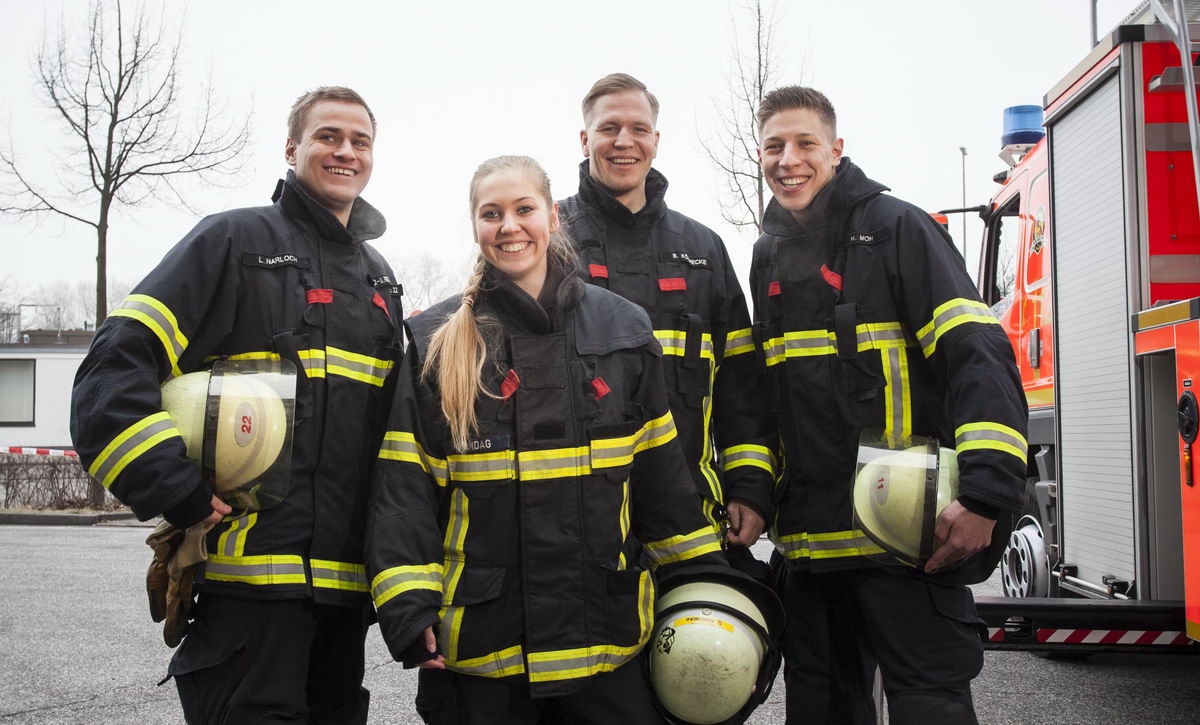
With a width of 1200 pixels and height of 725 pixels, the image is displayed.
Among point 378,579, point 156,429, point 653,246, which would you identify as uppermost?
point 653,246

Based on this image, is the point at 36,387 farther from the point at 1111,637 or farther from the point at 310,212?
the point at 1111,637

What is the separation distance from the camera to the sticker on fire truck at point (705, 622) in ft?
8.30

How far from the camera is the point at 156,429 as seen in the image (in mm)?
2305

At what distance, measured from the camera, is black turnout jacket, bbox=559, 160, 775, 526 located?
314 cm

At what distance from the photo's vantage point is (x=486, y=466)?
240cm

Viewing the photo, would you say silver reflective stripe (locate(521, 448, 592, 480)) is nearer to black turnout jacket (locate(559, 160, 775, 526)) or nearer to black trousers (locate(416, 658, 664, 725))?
black trousers (locate(416, 658, 664, 725))

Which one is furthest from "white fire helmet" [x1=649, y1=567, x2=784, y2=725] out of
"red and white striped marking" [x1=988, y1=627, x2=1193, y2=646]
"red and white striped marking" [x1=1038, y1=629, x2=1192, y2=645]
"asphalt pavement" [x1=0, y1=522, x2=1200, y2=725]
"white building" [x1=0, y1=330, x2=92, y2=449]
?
"white building" [x1=0, y1=330, x2=92, y2=449]

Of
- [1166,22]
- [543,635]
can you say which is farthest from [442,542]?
[1166,22]

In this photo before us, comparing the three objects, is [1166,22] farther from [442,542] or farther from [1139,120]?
[442,542]

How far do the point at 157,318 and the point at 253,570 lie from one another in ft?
2.33

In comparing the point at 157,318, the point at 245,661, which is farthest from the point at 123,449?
the point at 245,661

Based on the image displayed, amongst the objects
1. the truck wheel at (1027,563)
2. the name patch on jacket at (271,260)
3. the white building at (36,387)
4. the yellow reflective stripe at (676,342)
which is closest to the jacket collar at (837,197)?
the yellow reflective stripe at (676,342)

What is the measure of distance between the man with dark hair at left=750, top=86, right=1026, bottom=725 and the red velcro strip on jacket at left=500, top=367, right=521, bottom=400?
1.00 meters

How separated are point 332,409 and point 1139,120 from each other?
3.49 metres
